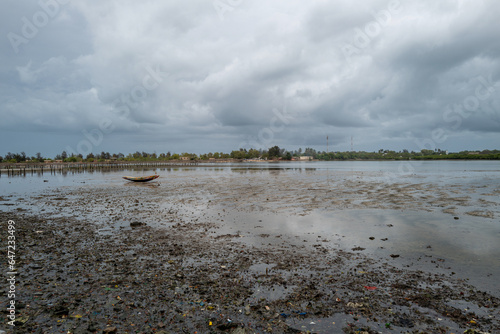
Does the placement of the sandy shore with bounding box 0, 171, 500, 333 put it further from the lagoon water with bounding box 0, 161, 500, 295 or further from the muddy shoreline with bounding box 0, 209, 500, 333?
the lagoon water with bounding box 0, 161, 500, 295

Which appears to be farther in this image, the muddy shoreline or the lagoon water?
the lagoon water

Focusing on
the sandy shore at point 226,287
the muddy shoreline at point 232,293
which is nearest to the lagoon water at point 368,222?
the sandy shore at point 226,287

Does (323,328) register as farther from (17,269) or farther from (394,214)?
(394,214)

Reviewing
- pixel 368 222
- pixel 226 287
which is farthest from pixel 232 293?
pixel 368 222

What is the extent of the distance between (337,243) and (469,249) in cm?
527

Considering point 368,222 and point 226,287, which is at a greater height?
point 226,287

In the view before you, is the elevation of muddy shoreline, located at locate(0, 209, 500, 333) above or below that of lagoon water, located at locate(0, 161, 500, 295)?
above

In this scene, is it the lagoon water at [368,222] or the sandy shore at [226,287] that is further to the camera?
the lagoon water at [368,222]

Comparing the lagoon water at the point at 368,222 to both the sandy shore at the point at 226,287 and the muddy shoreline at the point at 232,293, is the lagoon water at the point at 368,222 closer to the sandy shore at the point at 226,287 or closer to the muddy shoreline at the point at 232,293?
the sandy shore at the point at 226,287

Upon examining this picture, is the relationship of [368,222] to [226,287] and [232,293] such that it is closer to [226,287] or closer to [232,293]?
[226,287]

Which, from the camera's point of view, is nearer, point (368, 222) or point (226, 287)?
point (226, 287)

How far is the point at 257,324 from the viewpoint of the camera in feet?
20.4

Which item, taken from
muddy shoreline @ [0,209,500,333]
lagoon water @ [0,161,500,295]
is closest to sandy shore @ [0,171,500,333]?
muddy shoreline @ [0,209,500,333]

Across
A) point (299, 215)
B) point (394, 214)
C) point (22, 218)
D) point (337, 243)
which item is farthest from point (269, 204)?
point (22, 218)
